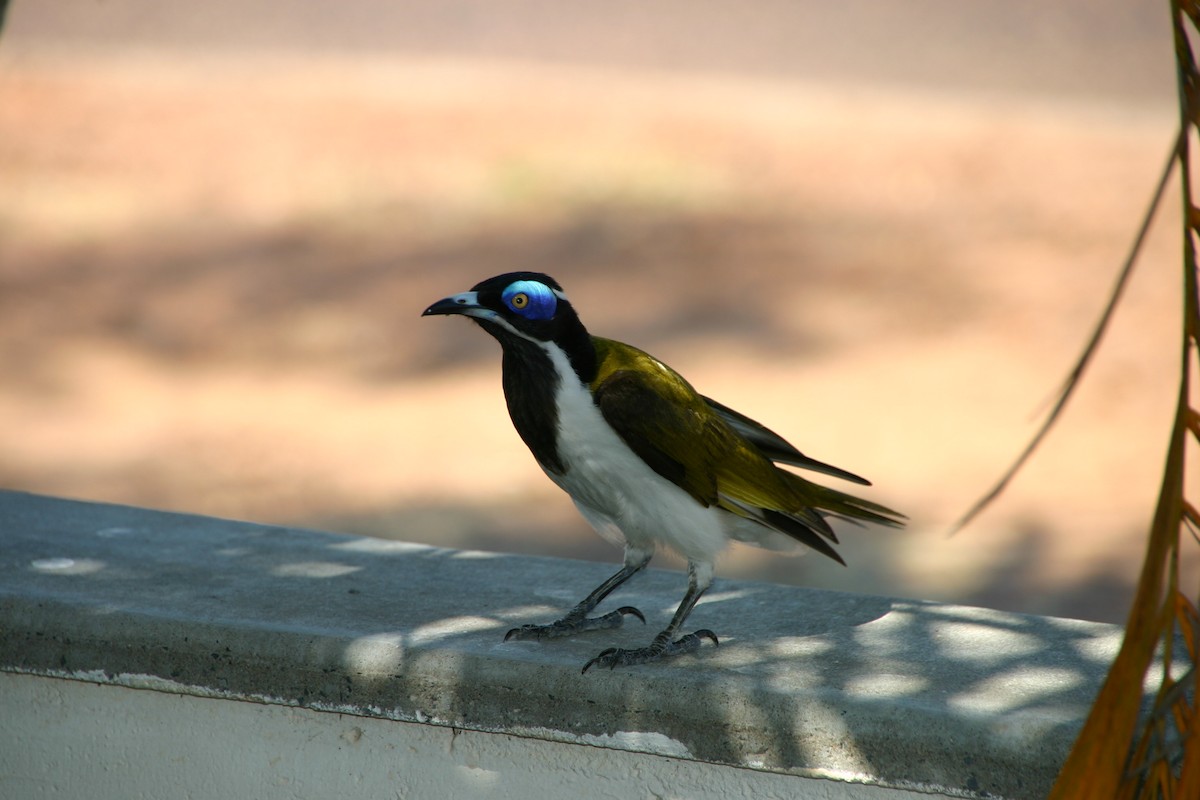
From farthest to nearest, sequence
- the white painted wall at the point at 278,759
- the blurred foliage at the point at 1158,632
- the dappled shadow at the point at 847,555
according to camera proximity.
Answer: the dappled shadow at the point at 847,555, the white painted wall at the point at 278,759, the blurred foliage at the point at 1158,632

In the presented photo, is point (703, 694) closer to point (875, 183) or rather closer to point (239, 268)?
point (239, 268)

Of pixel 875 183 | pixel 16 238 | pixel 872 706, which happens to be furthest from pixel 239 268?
pixel 872 706

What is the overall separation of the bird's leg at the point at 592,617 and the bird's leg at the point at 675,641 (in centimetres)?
15

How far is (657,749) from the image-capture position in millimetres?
2566

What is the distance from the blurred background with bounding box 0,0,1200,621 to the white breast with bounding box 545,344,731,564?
3706 mm

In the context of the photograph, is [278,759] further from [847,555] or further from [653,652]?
[847,555]

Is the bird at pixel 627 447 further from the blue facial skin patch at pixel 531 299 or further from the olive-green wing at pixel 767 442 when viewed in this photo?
the olive-green wing at pixel 767 442

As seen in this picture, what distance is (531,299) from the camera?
105 inches

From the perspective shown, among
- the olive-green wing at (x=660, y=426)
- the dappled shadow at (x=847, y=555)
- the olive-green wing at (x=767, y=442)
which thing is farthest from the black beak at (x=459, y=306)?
the dappled shadow at (x=847, y=555)

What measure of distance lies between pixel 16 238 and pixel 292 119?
3.40 metres

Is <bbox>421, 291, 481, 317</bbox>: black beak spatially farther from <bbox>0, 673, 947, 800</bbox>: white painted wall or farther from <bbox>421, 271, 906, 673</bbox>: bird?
<bbox>0, 673, 947, 800</bbox>: white painted wall

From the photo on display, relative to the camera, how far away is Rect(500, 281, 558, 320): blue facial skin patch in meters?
2.66

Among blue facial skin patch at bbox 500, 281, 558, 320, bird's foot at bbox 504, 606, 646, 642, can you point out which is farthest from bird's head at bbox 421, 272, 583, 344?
bird's foot at bbox 504, 606, 646, 642

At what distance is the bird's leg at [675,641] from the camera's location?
2.65 meters
